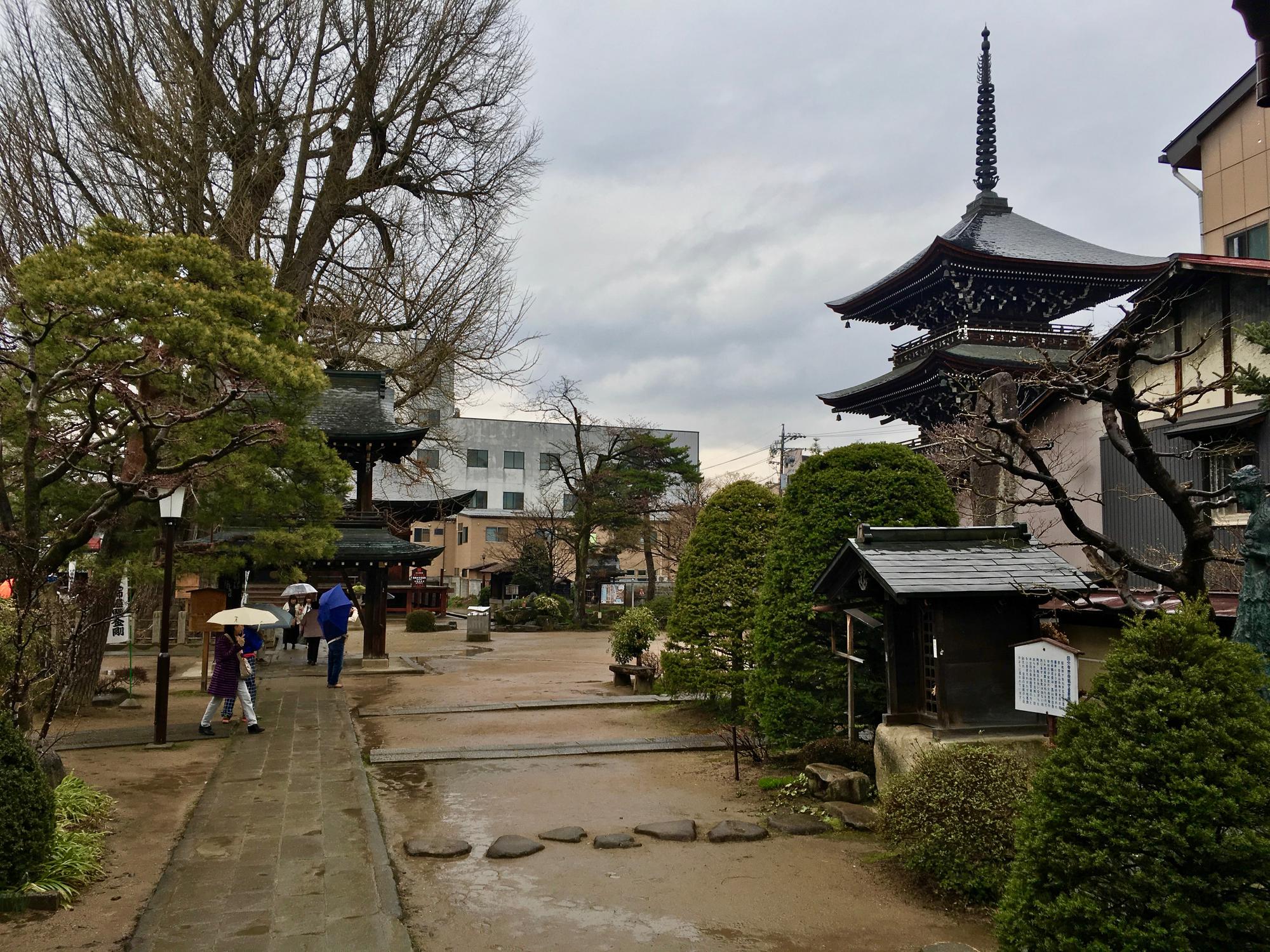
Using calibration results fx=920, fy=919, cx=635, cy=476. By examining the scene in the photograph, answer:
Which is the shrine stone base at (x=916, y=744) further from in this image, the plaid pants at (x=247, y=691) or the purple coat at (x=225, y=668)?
the purple coat at (x=225, y=668)

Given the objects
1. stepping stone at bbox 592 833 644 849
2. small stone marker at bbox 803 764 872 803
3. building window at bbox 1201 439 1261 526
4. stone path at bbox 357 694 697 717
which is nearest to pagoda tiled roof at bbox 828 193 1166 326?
building window at bbox 1201 439 1261 526

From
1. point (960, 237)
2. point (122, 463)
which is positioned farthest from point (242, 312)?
point (960, 237)

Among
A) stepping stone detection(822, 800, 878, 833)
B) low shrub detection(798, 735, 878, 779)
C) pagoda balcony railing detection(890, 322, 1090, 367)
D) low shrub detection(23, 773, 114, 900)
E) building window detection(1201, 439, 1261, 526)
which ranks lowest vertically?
stepping stone detection(822, 800, 878, 833)

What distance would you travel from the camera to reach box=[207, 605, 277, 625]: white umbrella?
1228 cm

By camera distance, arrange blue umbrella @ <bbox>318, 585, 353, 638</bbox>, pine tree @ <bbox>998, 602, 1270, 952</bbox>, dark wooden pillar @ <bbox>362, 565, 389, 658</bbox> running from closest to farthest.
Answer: pine tree @ <bbox>998, 602, 1270, 952</bbox> → blue umbrella @ <bbox>318, 585, 353, 638</bbox> → dark wooden pillar @ <bbox>362, 565, 389, 658</bbox>

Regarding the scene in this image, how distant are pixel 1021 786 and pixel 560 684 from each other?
13.2 metres

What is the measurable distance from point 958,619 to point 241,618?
30.2ft

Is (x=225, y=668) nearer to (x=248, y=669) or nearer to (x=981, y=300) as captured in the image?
(x=248, y=669)

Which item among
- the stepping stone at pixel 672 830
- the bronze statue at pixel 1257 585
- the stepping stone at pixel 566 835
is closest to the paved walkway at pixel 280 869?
the stepping stone at pixel 566 835

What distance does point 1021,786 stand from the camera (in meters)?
6.78

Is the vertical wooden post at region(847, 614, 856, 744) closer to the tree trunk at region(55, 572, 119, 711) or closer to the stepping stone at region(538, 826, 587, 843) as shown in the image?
the stepping stone at region(538, 826, 587, 843)

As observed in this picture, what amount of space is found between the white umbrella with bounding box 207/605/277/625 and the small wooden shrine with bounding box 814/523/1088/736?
8.05m

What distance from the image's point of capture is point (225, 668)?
510 inches

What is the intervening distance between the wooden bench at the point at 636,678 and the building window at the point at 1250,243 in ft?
53.2
